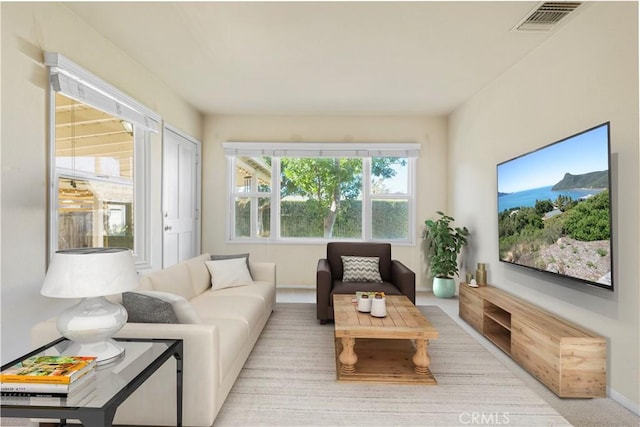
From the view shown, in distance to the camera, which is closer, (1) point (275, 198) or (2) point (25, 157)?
(2) point (25, 157)

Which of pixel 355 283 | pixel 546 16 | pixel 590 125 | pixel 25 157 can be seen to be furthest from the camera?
pixel 355 283

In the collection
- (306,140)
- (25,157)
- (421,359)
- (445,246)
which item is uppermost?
(306,140)

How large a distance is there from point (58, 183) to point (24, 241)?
1.85 feet

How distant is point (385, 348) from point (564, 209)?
5.74ft

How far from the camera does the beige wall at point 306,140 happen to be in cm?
527

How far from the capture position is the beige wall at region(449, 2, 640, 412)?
2049mm

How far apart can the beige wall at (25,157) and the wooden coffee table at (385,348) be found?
207cm

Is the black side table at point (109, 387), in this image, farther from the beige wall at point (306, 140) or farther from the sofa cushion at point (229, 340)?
the beige wall at point (306, 140)

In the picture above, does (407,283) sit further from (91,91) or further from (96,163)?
(91,91)

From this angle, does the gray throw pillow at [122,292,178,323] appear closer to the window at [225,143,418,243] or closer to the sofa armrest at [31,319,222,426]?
the sofa armrest at [31,319,222,426]

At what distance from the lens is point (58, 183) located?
8.43 ft

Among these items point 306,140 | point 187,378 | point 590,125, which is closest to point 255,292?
point 187,378

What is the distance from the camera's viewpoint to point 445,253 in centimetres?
462

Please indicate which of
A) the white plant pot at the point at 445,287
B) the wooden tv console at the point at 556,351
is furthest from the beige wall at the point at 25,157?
the white plant pot at the point at 445,287
